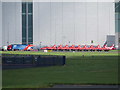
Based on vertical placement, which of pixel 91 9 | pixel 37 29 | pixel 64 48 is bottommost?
pixel 64 48

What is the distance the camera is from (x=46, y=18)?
88.6m

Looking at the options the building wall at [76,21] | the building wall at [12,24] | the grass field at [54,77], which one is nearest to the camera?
the grass field at [54,77]

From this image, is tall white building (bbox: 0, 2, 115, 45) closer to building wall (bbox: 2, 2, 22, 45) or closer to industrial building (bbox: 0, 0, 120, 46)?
industrial building (bbox: 0, 0, 120, 46)

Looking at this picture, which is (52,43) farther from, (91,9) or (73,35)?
(91,9)

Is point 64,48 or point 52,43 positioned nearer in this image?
point 64,48

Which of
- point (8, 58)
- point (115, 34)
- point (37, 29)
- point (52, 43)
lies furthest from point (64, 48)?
point (8, 58)

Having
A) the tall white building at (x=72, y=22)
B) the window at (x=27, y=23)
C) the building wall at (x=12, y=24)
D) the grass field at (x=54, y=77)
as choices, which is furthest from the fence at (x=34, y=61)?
the window at (x=27, y=23)

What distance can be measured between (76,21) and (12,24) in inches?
868

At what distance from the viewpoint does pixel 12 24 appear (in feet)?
302

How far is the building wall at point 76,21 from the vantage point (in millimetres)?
87562

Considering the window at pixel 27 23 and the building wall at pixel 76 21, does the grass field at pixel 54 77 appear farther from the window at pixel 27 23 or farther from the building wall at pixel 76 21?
the window at pixel 27 23

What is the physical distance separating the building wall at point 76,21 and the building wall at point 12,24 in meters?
6.91

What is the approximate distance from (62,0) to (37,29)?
500 inches

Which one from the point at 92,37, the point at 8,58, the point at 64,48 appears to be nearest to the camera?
the point at 8,58
